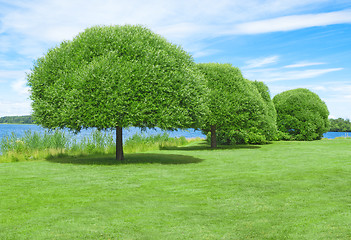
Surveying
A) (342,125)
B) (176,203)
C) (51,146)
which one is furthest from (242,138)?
(342,125)

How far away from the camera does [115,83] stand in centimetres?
1541

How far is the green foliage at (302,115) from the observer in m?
39.4

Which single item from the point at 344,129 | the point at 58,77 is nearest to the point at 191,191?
the point at 58,77

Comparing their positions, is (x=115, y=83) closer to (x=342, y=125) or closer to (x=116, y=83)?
(x=116, y=83)

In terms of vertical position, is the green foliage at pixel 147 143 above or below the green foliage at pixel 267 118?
below

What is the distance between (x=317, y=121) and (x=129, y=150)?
25.9 m

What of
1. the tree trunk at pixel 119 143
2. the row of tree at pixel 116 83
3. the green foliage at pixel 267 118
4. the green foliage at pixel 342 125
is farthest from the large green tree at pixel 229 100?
the green foliage at pixel 342 125

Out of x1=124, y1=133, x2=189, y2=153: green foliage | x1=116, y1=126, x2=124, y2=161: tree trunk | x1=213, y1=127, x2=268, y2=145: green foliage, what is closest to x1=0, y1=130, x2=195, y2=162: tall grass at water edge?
x1=124, y1=133, x2=189, y2=153: green foliage

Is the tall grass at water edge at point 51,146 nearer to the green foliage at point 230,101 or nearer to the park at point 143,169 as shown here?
the park at point 143,169

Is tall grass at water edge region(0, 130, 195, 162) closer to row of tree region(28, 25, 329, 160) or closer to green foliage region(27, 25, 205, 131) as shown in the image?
green foliage region(27, 25, 205, 131)

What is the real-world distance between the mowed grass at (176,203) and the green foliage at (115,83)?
2588 mm

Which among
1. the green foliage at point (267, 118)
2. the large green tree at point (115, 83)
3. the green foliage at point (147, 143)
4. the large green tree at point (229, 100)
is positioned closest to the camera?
the large green tree at point (115, 83)

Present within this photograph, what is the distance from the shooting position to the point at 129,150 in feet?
82.6

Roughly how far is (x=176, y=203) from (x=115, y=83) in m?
8.13
